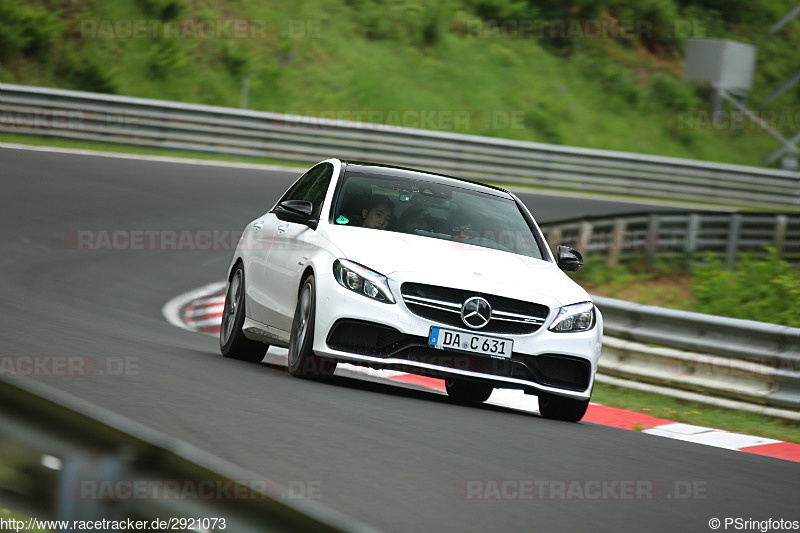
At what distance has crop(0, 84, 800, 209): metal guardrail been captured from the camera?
2433cm

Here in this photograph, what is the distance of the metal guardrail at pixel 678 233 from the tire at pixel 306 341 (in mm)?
8324

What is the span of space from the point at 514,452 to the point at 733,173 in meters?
26.9

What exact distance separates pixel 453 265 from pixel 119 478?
5061 millimetres

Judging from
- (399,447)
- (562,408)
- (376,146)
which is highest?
(399,447)

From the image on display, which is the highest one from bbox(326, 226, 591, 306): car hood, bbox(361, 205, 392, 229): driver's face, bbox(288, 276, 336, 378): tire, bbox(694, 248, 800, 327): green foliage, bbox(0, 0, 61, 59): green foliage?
bbox(361, 205, 392, 229): driver's face

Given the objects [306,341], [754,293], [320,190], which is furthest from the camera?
[754,293]

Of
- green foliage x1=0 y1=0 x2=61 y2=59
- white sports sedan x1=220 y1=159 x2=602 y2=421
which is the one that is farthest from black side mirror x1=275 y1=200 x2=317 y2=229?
green foliage x1=0 y1=0 x2=61 y2=59

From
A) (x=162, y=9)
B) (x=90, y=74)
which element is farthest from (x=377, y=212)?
(x=162, y=9)

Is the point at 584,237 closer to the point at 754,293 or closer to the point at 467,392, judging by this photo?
the point at 754,293

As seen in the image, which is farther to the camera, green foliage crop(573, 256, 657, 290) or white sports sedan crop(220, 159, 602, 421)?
green foliage crop(573, 256, 657, 290)

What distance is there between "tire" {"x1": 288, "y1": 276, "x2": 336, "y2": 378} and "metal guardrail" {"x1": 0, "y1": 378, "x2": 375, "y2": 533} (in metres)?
4.40

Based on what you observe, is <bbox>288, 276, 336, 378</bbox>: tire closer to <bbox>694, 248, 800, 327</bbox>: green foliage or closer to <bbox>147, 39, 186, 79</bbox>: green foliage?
<bbox>694, 248, 800, 327</bbox>: green foliage

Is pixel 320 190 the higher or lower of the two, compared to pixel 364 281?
higher

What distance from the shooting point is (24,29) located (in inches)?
1134
